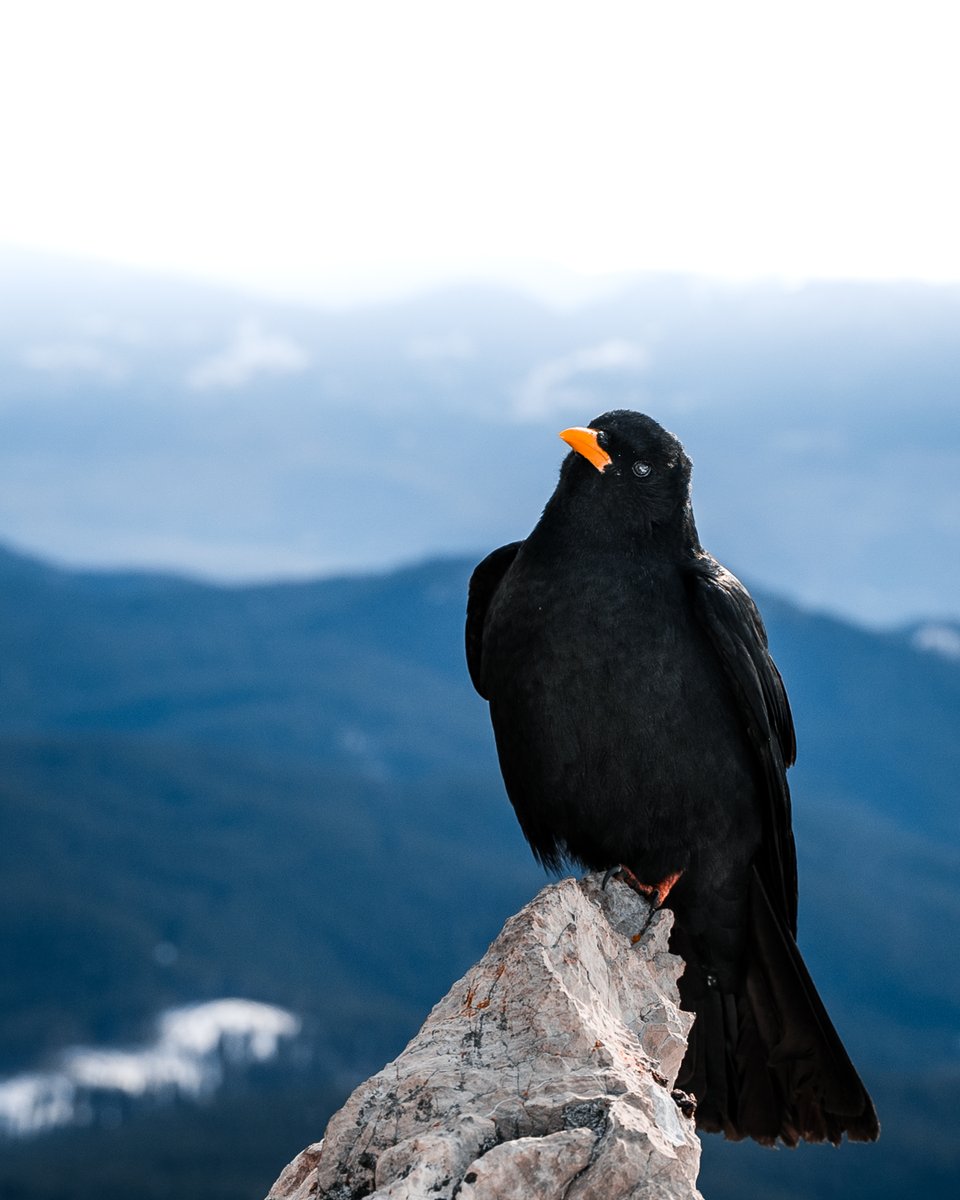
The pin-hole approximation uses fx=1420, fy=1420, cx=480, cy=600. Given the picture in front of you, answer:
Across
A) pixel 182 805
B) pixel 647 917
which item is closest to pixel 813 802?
pixel 182 805

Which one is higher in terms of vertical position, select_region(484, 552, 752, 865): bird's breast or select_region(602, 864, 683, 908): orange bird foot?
select_region(484, 552, 752, 865): bird's breast

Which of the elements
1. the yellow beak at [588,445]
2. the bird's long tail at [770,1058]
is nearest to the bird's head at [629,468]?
the yellow beak at [588,445]

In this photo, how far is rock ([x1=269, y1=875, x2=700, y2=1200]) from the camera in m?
5.43

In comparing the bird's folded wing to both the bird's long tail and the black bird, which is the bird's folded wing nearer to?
the black bird

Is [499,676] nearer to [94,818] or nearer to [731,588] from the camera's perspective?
[731,588]

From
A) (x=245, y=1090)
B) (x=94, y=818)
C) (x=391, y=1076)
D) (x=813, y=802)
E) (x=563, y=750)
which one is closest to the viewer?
(x=391, y=1076)

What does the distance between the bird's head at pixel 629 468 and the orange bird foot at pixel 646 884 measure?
2096 millimetres

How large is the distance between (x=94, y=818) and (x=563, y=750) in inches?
3834

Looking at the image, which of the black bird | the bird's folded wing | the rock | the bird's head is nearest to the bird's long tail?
the black bird

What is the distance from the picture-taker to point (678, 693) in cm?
824

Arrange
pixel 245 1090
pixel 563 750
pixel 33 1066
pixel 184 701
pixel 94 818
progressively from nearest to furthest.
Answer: pixel 563 750, pixel 245 1090, pixel 33 1066, pixel 94 818, pixel 184 701

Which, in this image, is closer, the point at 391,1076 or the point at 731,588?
the point at 391,1076

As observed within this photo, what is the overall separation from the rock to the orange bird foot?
70 centimetres

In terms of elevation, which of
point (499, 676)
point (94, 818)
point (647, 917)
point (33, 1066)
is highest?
point (94, 818)
